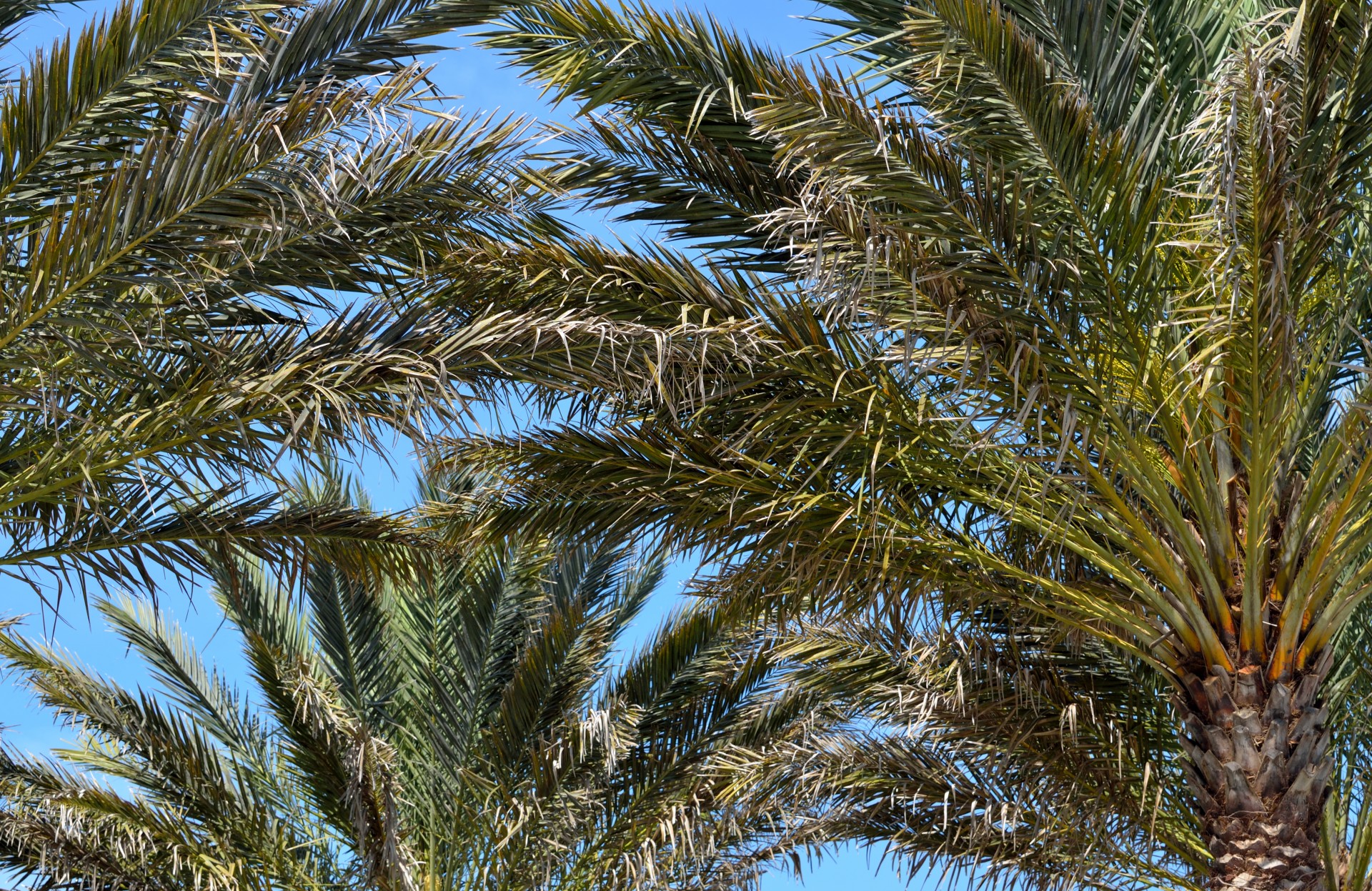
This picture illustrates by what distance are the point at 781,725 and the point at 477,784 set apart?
92.7 inches

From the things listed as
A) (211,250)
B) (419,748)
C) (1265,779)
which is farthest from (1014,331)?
(419,748)

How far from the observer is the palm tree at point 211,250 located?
530 cm

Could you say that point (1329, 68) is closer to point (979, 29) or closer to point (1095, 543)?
point (979, 29)

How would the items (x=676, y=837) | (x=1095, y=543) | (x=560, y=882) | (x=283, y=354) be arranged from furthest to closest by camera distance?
(x=560, y=882) → (x=676, y=837) → (x=1095, y=543) → (x=283, y=354)

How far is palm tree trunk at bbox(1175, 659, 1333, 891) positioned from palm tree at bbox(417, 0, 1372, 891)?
1cm

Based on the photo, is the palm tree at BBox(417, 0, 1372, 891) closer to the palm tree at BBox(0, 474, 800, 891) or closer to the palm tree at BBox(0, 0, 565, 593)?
the palm tree at BBox(0, 0, 565, 593)

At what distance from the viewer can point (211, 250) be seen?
559 cm

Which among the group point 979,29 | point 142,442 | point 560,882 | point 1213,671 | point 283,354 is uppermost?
point 979,29

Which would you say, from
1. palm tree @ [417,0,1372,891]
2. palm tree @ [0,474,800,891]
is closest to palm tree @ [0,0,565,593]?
palm tree @ [417,0,1372,891]

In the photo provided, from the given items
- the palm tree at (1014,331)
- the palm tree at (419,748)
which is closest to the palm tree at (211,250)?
the palm tree at (1014,331)


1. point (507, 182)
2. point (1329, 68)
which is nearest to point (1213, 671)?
point (1329, 68)

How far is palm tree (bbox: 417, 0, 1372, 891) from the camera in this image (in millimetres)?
5762

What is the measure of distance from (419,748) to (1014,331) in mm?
7423

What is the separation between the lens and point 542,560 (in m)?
11.4
